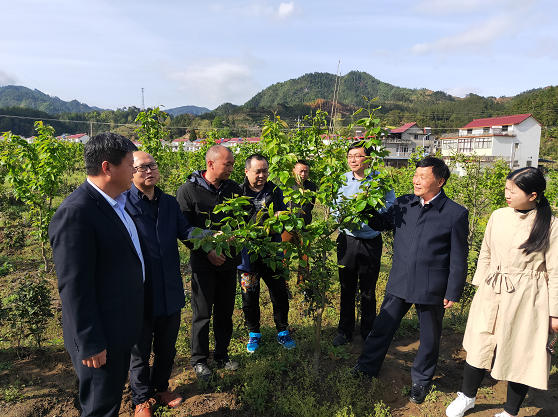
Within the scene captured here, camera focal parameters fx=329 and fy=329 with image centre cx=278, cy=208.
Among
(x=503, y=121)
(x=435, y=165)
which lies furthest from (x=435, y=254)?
(x=503, y=121)

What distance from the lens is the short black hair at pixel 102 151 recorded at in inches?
70.0

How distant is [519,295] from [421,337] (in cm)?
84

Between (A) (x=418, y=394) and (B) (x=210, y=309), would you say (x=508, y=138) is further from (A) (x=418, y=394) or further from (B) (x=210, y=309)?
(B) (x=210, y=309)

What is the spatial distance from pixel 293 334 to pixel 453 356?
1788 mm

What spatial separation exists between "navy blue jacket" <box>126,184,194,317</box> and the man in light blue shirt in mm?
1682

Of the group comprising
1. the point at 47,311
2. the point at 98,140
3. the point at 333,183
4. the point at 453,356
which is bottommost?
the point at 453,356

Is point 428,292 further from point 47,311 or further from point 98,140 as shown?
point 47,311

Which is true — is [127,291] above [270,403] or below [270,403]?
above

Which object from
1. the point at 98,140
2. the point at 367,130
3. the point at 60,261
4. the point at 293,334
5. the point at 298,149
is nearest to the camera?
the point at 60,261

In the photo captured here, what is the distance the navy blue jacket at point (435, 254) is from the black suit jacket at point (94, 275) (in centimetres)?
213

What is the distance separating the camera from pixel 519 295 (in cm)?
246

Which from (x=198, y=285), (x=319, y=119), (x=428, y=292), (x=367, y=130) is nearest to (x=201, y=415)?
(x=198, y=285)

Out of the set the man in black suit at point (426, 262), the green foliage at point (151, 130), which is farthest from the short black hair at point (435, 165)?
the green foliage at point (151, 130)

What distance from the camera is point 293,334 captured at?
3936mm
